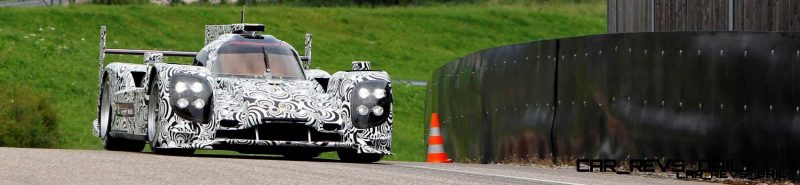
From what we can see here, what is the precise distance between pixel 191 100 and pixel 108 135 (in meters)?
3.07

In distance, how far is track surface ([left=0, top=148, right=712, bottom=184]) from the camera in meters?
11.6

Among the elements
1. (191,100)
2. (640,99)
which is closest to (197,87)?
(191,100)

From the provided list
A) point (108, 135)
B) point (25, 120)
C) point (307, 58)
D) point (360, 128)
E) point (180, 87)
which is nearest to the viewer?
point (180, 87)

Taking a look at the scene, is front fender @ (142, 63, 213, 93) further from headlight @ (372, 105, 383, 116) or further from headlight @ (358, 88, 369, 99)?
headlight @ (372, 105, 383, 116)

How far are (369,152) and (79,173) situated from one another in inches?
179

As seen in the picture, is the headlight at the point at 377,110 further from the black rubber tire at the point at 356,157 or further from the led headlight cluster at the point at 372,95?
the black rubber tire at the point at 356,157

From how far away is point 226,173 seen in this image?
1226 cm

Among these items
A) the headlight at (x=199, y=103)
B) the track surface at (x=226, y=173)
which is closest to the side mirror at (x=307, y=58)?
the headlight at (x=199, y=103)

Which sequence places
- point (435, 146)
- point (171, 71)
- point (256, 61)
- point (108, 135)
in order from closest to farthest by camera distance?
point (171, 71), point (256, 61), point (108, 135), point (435, 146)

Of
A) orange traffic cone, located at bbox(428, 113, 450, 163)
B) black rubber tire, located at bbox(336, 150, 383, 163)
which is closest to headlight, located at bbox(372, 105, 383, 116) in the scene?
black rubber tire, located at bbox(336, 150, 383, 163)

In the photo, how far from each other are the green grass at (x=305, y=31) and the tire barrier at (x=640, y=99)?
1632cm

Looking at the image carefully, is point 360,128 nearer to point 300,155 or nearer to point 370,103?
point 370,103

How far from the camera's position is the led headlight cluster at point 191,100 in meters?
15.5

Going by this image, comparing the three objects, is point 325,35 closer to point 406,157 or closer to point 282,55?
point 406,157
